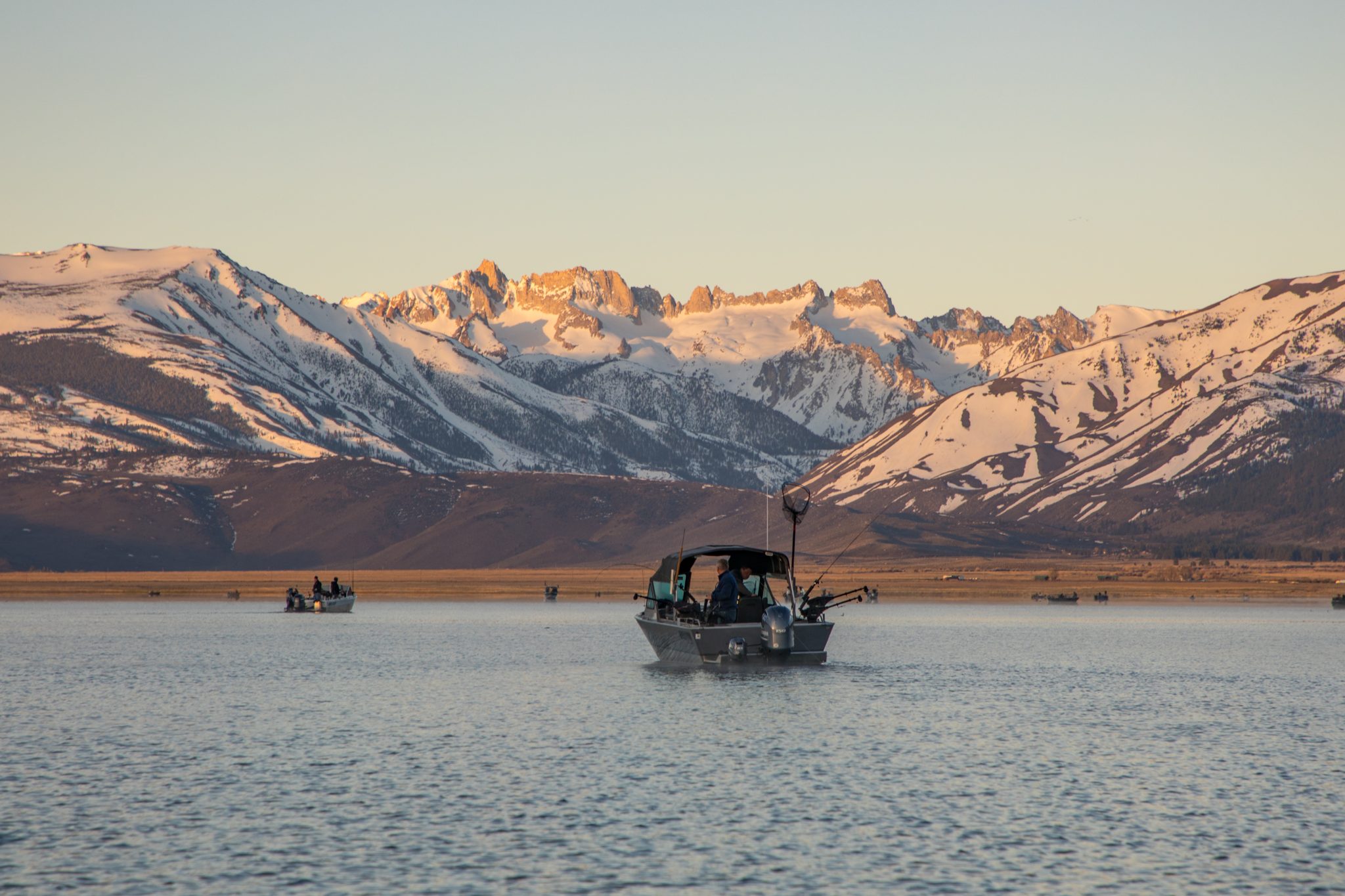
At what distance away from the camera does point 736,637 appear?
72.9 meters

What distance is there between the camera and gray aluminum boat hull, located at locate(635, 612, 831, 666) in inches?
2857

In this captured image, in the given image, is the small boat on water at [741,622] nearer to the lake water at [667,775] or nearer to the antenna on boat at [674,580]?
the antenna on boat at [674,580]

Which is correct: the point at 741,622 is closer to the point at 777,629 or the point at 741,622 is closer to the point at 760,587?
the point at 777,629

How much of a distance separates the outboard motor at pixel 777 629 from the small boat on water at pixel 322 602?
8557 centimetres

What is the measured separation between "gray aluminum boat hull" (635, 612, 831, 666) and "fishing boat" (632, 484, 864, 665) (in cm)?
3

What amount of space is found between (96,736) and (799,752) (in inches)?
916

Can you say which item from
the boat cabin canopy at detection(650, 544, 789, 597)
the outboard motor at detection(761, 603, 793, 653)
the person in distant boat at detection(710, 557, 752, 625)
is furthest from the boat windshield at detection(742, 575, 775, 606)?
the outboard motor at detection(761, 603, 793, 653)

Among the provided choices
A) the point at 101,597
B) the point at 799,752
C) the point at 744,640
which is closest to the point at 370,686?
the point at 744,640

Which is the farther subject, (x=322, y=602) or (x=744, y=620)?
(x=322, y=602)

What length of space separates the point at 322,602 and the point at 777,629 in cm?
8714

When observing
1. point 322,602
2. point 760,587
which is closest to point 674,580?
point 760,587

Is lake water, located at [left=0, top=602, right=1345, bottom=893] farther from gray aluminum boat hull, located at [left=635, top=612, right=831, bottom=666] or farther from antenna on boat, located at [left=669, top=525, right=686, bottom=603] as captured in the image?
antenna on boat, located at [left=669, top=525, right=686, bottom=603]

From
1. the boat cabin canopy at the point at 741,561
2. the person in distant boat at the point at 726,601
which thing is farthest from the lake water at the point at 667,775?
the boat cabin canopy at the point at 741,561

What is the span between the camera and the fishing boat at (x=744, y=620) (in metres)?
72.4
